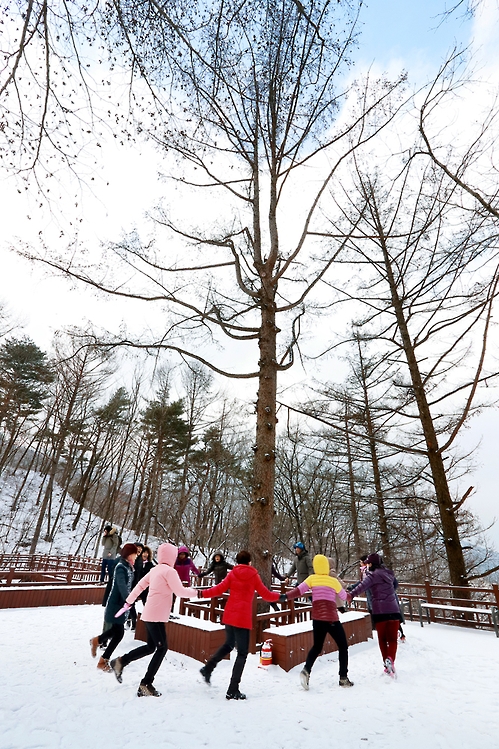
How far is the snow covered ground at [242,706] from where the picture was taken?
3029 mm

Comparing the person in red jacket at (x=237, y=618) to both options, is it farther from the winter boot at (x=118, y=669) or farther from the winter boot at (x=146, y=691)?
the winter boot at (x=118, y=669)

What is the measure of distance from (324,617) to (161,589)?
203 centimetres

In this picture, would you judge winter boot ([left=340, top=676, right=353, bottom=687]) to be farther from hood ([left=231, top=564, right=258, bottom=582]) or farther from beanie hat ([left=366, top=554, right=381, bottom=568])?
hood ([left=231, top=564, right=258, bottom=582])

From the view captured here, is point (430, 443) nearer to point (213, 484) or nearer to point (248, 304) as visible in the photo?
point (248, 304)

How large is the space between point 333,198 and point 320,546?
1805cm

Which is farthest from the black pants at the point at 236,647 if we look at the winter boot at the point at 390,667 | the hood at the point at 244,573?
the winter boot at the point at 390,667

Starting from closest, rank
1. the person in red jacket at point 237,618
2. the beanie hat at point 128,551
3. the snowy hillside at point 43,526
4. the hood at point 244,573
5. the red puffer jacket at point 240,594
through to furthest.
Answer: the person in red jacket at point 237,618
the red puffer jacket at point 240,594
the hood at point 244,573
the beanie hat at point 128,551
the snowy hillside at point 43,526

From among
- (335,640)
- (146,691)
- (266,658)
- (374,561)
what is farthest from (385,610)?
(146,691)

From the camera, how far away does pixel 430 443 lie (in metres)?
10.2

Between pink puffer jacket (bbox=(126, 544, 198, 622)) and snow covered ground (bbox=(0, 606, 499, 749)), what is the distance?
0.73m

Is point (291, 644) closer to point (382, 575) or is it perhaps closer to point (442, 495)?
point (382, 575)

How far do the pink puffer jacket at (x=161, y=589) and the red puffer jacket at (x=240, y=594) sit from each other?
0.37 meters

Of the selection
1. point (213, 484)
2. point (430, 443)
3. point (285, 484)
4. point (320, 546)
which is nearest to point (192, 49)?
point (430, 443)

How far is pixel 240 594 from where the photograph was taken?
176 inches
